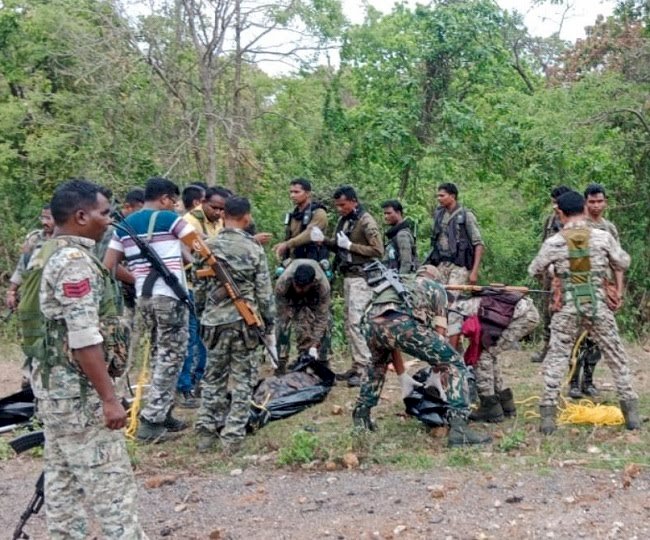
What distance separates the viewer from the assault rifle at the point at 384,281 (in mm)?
5977

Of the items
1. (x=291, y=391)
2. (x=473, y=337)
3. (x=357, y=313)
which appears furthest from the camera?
(x=357, y=313)

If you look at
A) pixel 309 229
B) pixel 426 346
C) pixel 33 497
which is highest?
pixel 309 229

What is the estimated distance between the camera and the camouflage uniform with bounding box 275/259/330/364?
8.19 meters

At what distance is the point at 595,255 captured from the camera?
6.23m

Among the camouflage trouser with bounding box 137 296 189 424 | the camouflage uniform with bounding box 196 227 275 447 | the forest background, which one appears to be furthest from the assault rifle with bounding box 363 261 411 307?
the forest background

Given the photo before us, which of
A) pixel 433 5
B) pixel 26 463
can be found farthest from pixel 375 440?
pixel 433 5

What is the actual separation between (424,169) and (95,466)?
9322 millimetres

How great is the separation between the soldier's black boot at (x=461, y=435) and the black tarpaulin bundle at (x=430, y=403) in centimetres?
17

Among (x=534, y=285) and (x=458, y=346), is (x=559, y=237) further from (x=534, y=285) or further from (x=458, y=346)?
(x=534, y=285)

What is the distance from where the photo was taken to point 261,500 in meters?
5.18

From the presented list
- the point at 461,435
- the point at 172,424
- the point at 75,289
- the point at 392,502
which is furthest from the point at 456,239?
the point at 75,289

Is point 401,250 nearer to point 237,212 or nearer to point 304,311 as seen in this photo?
point 304,311

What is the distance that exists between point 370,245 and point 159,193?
7.81ft

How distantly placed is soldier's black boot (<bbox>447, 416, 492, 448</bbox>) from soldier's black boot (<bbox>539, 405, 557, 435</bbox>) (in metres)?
0.58
